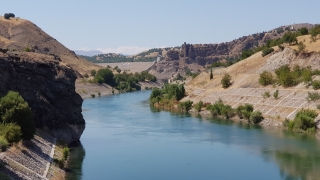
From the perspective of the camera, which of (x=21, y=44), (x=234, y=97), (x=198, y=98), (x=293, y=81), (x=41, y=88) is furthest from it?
(x=21, y=44)

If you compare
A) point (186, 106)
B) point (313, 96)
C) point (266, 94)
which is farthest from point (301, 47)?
point (313, 96)

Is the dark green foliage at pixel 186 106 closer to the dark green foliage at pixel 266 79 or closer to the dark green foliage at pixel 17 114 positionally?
the dark green foliage at pixel 266 79

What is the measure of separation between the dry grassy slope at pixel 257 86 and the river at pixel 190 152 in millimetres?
5504

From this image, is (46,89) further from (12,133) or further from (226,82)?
(226,82)

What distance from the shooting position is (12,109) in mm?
27406

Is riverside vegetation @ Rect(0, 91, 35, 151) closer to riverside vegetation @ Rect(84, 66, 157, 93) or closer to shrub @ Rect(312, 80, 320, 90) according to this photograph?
shrub @ Rect(312, 80, 320, 90)

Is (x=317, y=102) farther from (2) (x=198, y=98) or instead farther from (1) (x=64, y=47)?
(1) (x=64, y=47)

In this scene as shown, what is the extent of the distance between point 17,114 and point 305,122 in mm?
27228

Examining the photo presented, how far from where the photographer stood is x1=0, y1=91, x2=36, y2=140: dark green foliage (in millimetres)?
27422

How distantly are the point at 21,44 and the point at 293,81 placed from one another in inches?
3403

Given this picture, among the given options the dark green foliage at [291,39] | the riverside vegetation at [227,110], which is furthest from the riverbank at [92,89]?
the dark green foliage at [291,39]

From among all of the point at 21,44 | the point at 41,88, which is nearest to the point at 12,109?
the point at 41,88

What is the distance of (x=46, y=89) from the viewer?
35781mm

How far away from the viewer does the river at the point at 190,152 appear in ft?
94.2
